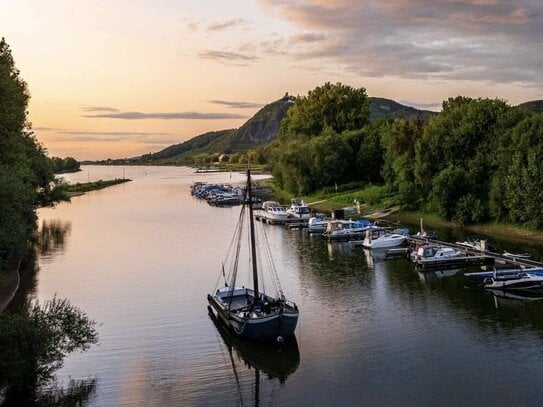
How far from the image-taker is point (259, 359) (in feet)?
107

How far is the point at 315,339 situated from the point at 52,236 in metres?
55.3

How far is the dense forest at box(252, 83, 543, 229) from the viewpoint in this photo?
224 ft

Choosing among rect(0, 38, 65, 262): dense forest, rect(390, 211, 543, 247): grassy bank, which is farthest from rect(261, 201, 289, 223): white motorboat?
rect(0, 38, 65, 262): dense forest

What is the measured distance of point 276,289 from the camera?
47.1m

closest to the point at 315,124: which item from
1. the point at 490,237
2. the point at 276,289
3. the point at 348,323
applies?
the point at 490,237

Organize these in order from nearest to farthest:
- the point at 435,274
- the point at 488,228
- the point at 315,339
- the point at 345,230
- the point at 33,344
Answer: the point at 33,344 → the point at 315,339 → the point at 435,274 → the point at 488,228 → the point at 345,230

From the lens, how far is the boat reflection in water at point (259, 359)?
97.5 feet

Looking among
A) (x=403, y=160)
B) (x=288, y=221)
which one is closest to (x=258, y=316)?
(x=288, y=221)

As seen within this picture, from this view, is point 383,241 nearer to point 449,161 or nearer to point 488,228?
point 488,228

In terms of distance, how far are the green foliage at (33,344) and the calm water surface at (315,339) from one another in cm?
271

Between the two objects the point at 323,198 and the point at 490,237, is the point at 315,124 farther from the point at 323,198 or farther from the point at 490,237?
the point at 490,237

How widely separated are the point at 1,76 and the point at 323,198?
7453cm

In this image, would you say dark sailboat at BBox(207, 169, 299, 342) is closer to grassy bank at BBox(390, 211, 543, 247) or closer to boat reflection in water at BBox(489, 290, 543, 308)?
boat reflection in water at BBox(489, 290, 543, 308)

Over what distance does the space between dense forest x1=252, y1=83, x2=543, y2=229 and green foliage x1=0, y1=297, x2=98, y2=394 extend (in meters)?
52.5
